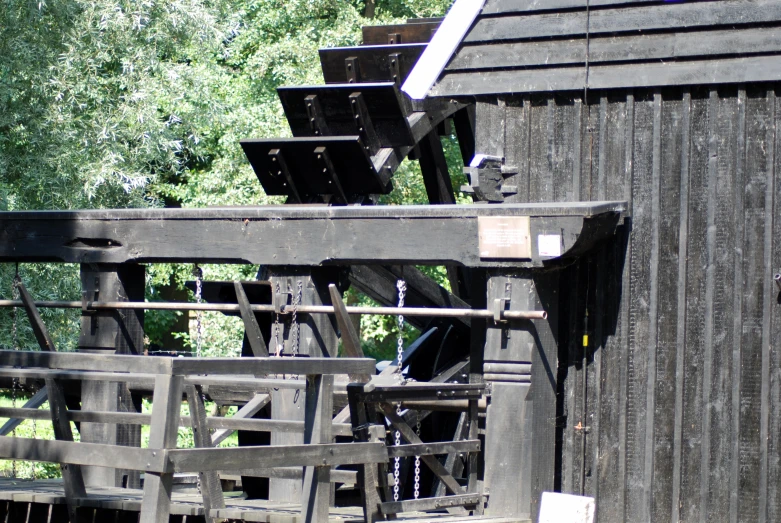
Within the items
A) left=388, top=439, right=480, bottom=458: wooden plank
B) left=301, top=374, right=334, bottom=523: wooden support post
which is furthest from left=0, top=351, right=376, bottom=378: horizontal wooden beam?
left=388, top=439, right=480, bottom=458: wooden plank

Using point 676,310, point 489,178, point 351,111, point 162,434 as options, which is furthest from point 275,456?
point 351,111

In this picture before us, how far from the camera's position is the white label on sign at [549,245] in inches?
276

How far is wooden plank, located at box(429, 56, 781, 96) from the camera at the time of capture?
7.29 meters

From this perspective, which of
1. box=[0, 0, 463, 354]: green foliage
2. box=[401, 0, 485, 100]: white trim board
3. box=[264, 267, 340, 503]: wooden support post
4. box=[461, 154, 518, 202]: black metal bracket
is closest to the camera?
box=[461, 154, 518, 202]: black metal bracket

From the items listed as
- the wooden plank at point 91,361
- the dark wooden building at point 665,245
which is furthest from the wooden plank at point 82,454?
the dark wooden building at point 665,245

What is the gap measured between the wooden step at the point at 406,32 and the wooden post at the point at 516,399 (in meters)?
5.03

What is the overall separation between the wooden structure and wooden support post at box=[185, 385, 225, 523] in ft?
0.04

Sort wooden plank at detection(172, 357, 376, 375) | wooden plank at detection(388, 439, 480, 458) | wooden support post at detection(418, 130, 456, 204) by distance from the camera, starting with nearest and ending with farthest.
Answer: wooden plank at detection(172, 357, 376, 375)
wooden plank at detection(388, 439, 480, 458)
wooden support post at detection(418, 130, 456, 204)

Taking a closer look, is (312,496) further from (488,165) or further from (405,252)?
(488,165)

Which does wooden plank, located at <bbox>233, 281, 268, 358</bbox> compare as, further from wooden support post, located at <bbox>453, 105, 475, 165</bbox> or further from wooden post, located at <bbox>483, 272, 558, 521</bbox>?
wooden support post, located at <bbox>453, 105, 475, 165</bbox>

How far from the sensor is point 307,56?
18.1 metres

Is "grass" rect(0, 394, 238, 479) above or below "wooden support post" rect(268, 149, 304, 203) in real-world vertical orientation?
below

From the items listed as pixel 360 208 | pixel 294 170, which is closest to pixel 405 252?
pixel 360 208

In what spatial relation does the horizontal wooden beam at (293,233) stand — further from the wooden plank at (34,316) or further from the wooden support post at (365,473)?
the wooden support post at (365,473)
